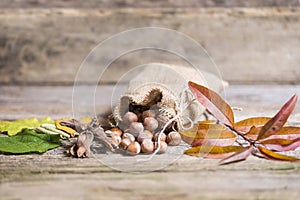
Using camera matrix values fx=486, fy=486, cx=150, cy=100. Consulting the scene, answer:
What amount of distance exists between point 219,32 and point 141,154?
38.5 inches

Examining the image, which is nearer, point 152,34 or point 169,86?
point 169,86

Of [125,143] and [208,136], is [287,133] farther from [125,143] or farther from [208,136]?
[125,143]

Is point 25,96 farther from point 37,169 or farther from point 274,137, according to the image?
point 274,137

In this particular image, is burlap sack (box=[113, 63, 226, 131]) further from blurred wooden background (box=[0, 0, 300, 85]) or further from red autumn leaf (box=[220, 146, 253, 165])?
blurred wooden background (box=[0, 0, 300, 85])

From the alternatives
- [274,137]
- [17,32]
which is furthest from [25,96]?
[274,137]

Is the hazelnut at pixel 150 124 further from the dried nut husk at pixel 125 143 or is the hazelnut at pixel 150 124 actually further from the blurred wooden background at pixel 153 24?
the blurred wooden background at pixel 153 24

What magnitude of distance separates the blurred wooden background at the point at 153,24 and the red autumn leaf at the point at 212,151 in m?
0.90

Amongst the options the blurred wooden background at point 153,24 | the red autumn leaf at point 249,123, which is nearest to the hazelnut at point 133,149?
the red autumn leaf at point 249,123

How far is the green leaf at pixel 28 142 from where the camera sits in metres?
0.91

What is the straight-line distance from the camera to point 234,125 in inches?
38.0

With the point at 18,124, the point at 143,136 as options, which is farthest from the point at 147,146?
the point at 18,124

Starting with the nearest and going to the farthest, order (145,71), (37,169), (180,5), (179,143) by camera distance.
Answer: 1. (37,169)
2. (179,143)
3. (145,71)
4. (180,5)

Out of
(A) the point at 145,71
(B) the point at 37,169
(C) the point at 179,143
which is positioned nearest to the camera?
(B) the point at 37,169

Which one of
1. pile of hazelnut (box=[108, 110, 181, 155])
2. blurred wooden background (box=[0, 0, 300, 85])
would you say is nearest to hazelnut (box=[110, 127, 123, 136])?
pile of hazelnut (box=[108, 110, 181, 155])
